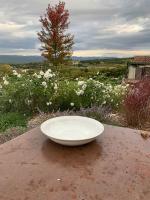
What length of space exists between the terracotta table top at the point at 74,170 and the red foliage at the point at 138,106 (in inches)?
145

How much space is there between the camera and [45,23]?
24.1 meters

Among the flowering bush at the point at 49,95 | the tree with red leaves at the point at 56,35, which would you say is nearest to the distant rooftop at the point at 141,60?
the tree with red leaves at the point at 56,35

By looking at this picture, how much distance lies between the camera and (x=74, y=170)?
1914mm

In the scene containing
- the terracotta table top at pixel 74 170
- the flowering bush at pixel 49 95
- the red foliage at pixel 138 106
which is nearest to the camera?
the terracotta table top at pixel 74 170

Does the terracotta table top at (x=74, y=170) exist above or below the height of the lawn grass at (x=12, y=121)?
above

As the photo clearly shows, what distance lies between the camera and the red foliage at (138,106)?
604 cm

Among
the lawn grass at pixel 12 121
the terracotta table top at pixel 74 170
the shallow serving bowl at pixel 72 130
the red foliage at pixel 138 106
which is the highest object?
the shallow serving bowl at pixel 72 130

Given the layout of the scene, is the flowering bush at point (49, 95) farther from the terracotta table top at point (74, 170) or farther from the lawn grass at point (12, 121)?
the terracotta table top at point (74, 170)

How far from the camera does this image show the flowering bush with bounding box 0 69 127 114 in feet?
23.4

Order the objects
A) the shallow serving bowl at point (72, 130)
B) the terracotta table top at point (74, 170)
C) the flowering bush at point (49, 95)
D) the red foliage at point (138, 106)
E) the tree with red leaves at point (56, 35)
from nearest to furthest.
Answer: the terracotta table top at point (74, 170) < the shallow serving bowl at point (72, 130) < the red foliage at point (138, 106) < the flowering bush at point (49, 95) < the tree with red leaves at point (56, 35)

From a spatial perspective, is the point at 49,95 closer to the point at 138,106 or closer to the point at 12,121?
the point at 12,121

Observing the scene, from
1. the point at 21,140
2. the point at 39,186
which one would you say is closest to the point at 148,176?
the point at 39,186

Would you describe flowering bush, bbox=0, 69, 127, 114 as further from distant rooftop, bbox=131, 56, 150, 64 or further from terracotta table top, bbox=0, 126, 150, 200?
distant rooftop, bbox=131, 56, 150, 64

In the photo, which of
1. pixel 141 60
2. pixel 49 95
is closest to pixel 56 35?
pixel 141 60
